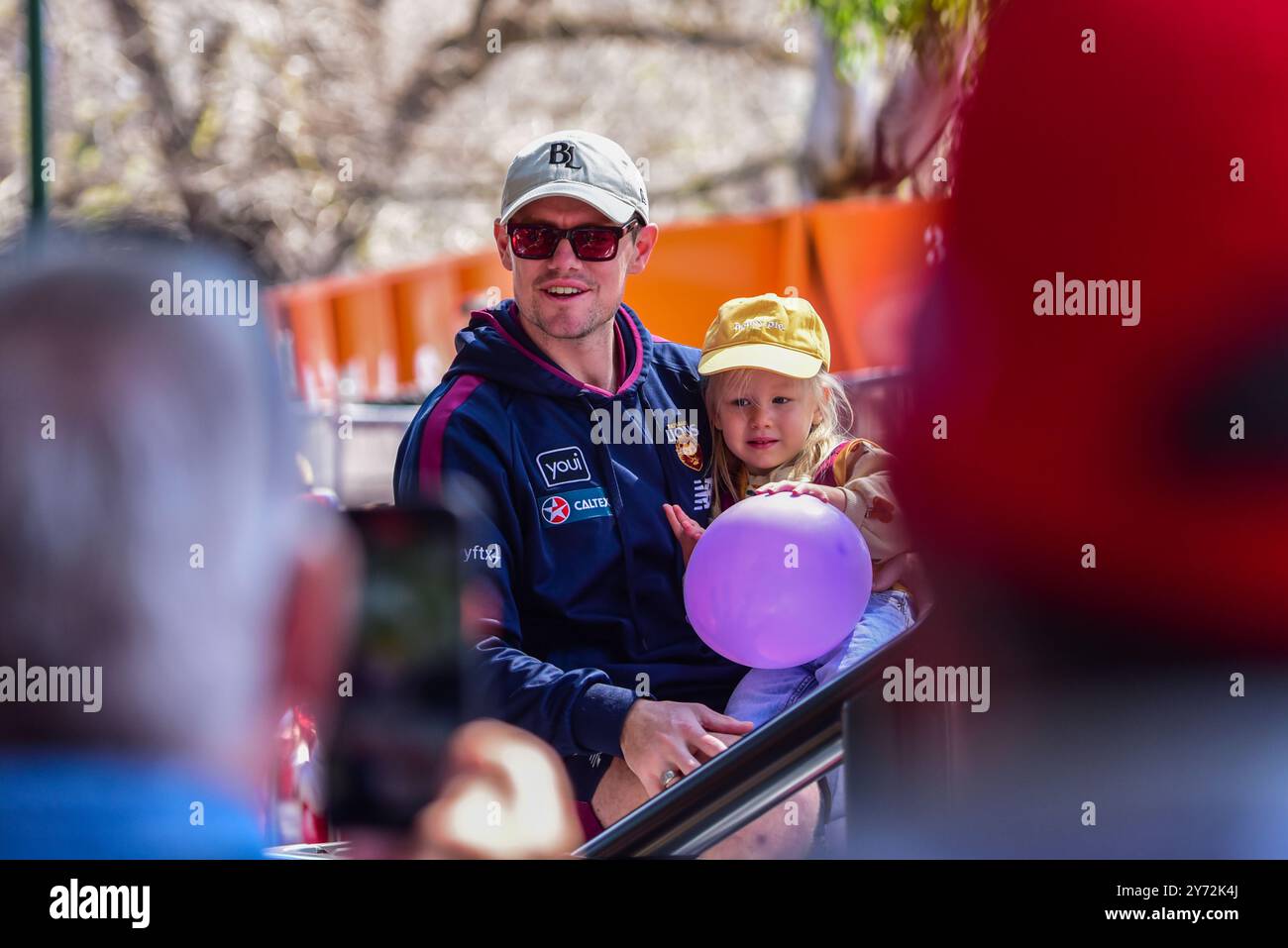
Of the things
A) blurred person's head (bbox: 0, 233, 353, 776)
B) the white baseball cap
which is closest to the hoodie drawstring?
the white baseball cap

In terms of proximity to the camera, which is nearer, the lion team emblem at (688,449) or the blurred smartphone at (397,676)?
the blurred smartphone at (397,676)

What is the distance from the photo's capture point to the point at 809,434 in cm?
207

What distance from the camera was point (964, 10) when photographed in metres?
2.09

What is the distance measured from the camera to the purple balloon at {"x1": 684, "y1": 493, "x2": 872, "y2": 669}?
179 centimetres

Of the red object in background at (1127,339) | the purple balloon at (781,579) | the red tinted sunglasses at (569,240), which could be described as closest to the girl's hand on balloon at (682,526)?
the purple balloon at (781,579)

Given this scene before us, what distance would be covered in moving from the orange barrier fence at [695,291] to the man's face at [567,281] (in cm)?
11

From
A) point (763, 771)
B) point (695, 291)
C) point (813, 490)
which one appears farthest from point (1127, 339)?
point (695, 291)

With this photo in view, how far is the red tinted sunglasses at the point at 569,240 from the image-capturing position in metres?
2.04

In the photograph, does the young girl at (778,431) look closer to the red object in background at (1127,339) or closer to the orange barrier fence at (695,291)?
the orange barrier fence at (695,291)

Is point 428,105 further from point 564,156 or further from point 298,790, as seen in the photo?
point 298,790

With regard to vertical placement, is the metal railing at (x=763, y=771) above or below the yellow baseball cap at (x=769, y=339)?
below

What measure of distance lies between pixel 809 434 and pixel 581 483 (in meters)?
0.33

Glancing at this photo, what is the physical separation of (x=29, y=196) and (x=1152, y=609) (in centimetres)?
195

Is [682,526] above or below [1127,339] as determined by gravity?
below
